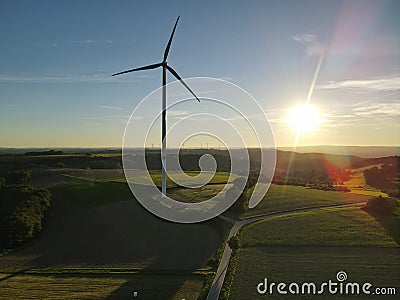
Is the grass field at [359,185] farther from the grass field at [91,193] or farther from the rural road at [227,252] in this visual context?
the grass field at [91,193]

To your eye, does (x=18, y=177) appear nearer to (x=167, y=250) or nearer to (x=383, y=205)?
(x=167, y=250)

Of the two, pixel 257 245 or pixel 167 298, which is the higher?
pixel 257 245

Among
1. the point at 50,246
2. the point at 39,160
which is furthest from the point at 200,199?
the point at 39,160

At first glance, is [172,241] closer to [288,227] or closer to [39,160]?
[288,227]

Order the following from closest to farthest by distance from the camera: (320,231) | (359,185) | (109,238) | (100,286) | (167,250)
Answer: (100,286) < (167,250) < (109,238) < (320,231) < (359,185)

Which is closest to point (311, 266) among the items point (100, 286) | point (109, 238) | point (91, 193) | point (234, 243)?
point (234, 243)

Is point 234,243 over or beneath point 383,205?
beneath

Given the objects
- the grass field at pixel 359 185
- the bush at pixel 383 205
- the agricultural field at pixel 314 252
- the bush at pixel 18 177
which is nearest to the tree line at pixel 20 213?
the bush at pixel 18 177
